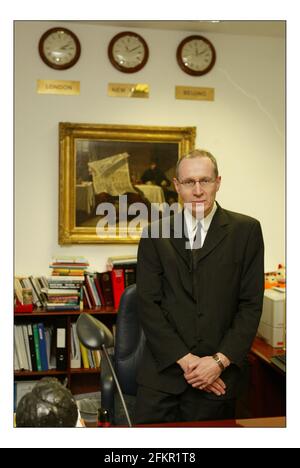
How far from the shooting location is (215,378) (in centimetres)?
153

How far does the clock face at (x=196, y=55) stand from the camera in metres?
3.03

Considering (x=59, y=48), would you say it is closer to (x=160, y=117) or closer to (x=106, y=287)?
(x=160, y=117)

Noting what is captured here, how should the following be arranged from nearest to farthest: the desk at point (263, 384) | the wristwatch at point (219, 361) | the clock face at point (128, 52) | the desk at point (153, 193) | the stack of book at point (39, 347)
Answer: the wristwatch at point (219, 361), the desk at point (263, 384), the stack of book at point (39, 347), the clock face at point (128, 52), the desk at point (153, 193)

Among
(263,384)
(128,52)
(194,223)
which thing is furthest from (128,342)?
(128,52)

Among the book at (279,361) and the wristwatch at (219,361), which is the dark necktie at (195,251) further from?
the book at (279,361)

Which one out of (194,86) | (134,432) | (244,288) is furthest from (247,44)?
(134,432)

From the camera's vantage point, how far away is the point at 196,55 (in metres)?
3.04

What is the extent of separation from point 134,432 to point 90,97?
2323 millimetres

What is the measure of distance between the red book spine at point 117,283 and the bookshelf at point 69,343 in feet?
0.29

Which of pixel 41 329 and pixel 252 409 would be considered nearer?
pixel 252 409

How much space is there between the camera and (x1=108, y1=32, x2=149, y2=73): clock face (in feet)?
9.74

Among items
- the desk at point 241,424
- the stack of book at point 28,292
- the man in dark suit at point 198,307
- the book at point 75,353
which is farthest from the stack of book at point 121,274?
the desk at point 241,424

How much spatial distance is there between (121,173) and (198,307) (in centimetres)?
168

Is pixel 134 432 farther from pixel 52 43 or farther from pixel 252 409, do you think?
pixel 52 43
